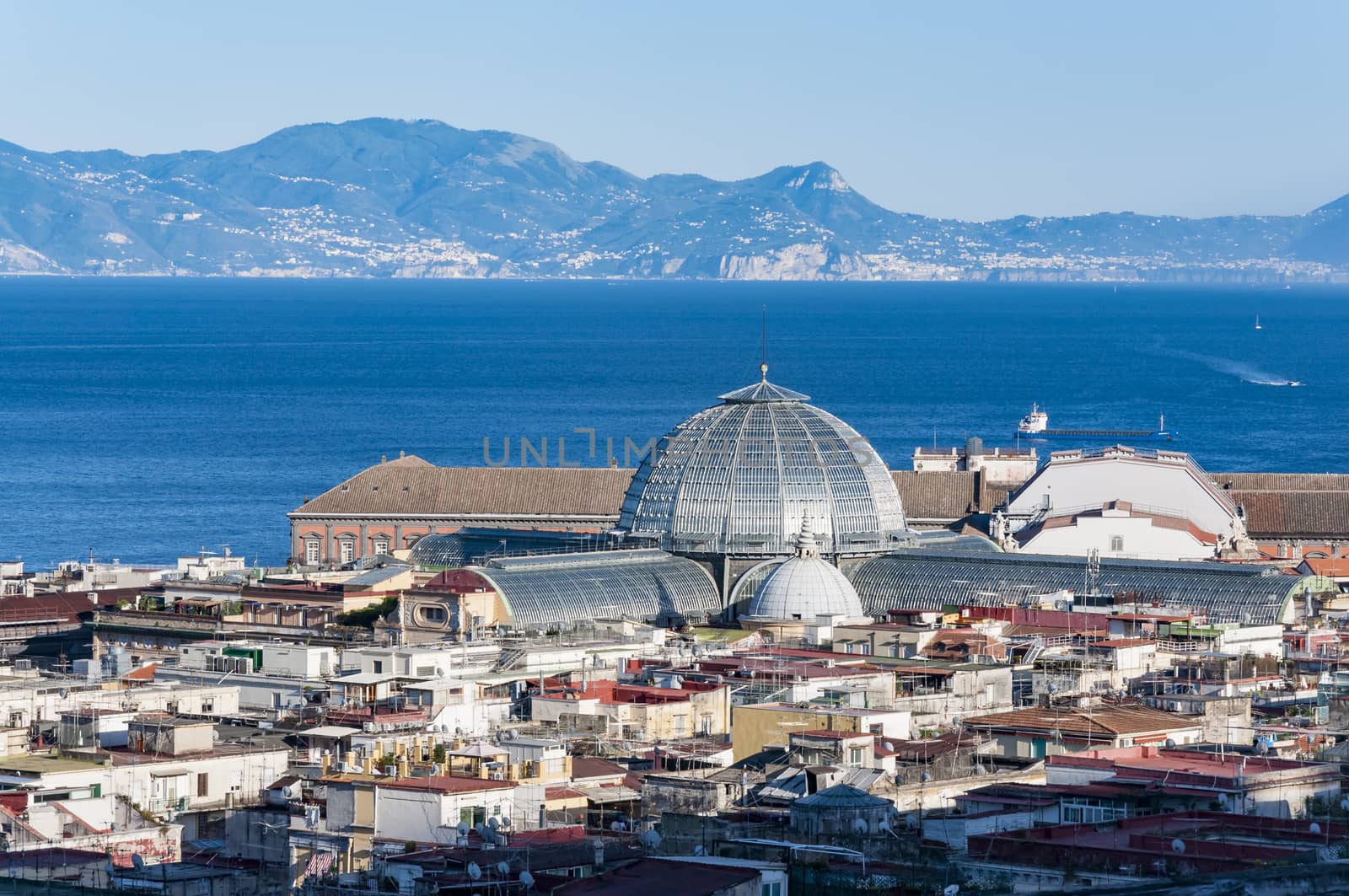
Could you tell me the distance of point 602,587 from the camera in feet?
253

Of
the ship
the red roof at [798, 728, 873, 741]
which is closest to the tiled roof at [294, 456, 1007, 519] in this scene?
the ship

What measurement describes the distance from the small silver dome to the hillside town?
0.11 meters

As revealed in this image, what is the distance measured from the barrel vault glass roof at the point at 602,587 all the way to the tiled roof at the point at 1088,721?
22.8 metres

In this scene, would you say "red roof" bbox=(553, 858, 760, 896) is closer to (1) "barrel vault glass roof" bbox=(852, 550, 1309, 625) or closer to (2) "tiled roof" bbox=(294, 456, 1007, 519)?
(1) "barrel vault glass roof" bbox=(852, 550, 1309, 625)

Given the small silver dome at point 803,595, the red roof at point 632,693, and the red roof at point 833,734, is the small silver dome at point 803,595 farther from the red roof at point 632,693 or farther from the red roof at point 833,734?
the red roof at point 833,734

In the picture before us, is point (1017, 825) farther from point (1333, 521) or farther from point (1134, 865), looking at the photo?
point (1333, 521)

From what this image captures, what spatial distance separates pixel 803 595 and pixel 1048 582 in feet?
23.3

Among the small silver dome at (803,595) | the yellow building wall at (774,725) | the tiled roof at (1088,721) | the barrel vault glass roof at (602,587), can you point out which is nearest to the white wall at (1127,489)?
the barrel vault glass roof at (602,587)

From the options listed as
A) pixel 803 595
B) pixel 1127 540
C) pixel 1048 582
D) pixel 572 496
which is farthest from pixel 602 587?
pixel 572 496

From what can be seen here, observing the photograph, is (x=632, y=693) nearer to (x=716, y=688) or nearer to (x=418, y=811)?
(x=716, y=688)

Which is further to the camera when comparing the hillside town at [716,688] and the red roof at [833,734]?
the red roof at [833,734]

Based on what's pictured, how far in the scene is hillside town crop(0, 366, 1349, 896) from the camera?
3669 centimetres

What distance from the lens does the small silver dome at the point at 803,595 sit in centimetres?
7512

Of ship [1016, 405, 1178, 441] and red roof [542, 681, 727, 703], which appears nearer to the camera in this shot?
red roof [542, 681, 727, 703]
